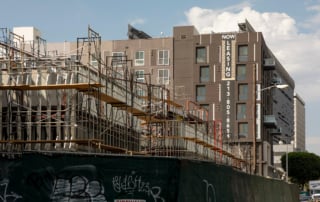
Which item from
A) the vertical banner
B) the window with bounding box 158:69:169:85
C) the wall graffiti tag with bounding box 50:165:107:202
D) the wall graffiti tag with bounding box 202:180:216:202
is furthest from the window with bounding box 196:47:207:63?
the wall graffiti tag with bounding box 50:165:107:202

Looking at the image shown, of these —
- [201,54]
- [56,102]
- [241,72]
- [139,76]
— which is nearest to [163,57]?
[201,54]

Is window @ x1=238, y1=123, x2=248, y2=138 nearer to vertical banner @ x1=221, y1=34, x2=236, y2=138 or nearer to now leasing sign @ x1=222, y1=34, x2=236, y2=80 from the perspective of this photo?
vertical banner @ x1=221, y1=34, x2=236, y2=138

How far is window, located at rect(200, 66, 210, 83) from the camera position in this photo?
83250mm

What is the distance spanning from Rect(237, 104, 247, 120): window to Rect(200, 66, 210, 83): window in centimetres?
577

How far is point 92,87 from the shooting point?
2117 cm

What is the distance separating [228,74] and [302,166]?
125 feet

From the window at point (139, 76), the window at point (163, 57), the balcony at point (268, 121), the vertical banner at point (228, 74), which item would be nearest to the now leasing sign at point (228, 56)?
the vertical banner at point (228, 74)

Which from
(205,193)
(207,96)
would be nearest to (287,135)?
(207,96)

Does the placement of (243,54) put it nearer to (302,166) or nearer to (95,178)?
(302,166)

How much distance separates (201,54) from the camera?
84.1 m

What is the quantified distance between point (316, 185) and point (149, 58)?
2762 centimetres

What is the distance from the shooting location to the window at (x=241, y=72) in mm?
81787

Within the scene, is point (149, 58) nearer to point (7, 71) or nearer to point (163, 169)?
point (7, 71)

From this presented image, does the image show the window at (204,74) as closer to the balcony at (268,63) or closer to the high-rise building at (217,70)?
the high-rise building at (217,70)
